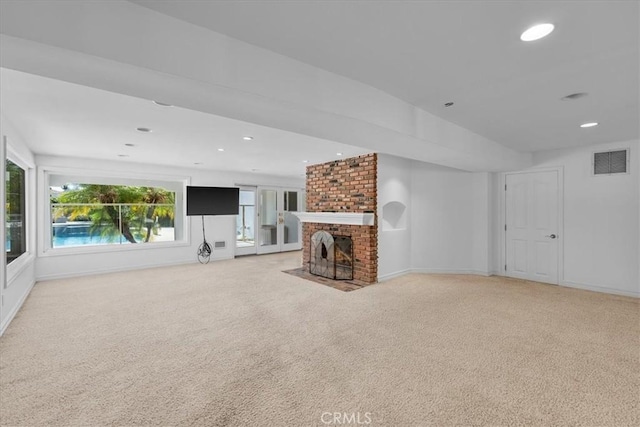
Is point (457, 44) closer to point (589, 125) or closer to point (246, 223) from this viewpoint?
point (589, 125)

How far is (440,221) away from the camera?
590 cm

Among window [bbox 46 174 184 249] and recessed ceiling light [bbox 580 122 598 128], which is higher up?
recessed ceiling light [bbox 580 122 598 128]

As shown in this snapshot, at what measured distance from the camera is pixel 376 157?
521 cm

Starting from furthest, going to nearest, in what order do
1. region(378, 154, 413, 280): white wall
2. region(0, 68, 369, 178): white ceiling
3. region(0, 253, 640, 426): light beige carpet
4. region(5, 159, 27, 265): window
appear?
region(378, 154, 413, 280): white wall → region(5, 159, 27, 265): window → region(0, 68, 369, 178): white ceiling → region(0, 253, 640, 426): light beige carpet

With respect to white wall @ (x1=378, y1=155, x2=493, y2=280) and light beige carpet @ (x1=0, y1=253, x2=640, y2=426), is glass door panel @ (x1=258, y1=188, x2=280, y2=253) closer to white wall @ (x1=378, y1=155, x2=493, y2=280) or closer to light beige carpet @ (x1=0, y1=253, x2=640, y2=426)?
white wall @ (x1=378, y1=155, x2=493, y2=280)

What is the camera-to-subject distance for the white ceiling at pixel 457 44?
155cm

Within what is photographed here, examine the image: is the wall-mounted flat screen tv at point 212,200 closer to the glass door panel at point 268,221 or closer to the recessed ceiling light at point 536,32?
the glass door panel at point 268,221

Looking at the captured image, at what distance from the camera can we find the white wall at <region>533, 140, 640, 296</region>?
175 inches

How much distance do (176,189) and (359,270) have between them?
4899 millimetres

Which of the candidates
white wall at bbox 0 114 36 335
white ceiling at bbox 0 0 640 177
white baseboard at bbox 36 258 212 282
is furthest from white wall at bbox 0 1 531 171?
white baseboard at bbox 36 258 212 282

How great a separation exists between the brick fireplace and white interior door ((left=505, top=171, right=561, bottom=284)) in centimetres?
267

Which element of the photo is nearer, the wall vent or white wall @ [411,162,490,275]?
the wall vent

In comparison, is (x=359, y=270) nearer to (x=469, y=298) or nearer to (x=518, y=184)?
(x=469, y=298)

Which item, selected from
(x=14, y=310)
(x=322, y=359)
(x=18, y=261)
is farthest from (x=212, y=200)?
(x=322, y=359)
